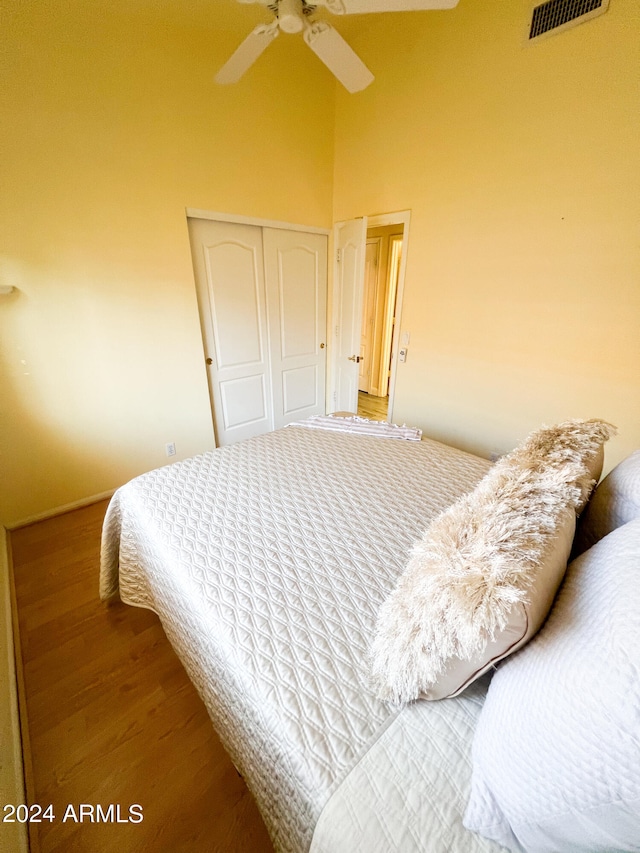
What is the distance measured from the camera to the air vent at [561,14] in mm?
1659

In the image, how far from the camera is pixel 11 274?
190 cm

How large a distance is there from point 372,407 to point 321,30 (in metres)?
3.42

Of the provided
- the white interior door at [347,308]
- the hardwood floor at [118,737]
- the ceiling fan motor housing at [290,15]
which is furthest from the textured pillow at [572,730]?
the white interior door at [347,308]

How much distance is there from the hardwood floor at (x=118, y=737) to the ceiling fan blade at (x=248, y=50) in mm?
Result: 2704

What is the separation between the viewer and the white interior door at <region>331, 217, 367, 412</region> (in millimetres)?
3016

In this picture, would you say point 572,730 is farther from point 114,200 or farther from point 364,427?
point 114,200

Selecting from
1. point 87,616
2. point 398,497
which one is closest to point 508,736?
point 398,497

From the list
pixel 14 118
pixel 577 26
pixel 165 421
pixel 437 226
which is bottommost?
pixel 165 421

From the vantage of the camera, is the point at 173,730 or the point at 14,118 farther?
the point at 14,118

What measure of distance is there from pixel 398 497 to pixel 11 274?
2.43 meters

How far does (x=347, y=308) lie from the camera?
10.8 ft

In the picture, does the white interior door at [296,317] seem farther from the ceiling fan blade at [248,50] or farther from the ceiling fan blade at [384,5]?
the ceiling fan blade at [384,5]

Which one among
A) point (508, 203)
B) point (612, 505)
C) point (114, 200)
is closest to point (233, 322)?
point (114, 200)

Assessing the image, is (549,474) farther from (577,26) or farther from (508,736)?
(577,26)
